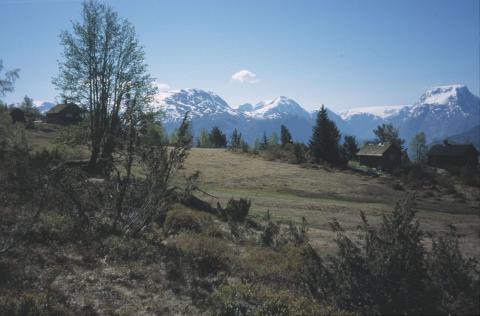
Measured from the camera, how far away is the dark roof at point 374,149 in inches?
3211

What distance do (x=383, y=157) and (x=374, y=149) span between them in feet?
12.7

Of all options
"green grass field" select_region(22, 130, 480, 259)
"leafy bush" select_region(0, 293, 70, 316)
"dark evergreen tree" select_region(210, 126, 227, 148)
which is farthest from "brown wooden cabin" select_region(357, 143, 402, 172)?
"leafy bush" select_region(0, 293, 70, 316)

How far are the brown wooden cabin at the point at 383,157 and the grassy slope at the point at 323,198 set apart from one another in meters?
35.3

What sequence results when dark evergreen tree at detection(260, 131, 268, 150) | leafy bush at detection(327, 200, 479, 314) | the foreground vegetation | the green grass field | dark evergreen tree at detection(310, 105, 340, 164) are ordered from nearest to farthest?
1. leafy bush at detection(327, 200, 479, 314)
2. the foreground vegetation
3. the green grass field
4. dark evergreen tree at detection(310, 105, 340, 164)
5. dark evergreen tree at detection(260, 131, 268, 150)

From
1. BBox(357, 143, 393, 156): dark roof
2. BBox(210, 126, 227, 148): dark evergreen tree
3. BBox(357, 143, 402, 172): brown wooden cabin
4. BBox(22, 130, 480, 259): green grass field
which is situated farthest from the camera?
BBox(210, 126, 227, 148): dark evergreen tree

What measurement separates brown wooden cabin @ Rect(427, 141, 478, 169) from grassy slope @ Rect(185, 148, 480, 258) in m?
50.2

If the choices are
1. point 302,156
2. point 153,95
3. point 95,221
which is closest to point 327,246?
point 95,221

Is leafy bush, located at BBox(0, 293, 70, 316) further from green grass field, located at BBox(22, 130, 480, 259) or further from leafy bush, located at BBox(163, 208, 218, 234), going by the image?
green grass field, located at BBox(22, 130, 480, 259)

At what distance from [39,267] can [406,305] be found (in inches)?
281

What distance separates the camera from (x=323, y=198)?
32156 mm

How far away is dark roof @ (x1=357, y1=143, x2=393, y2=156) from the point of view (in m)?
81.6

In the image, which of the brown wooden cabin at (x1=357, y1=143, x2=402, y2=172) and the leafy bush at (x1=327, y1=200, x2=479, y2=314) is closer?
the leafy bush at (x1=327, y1=200, x2=479, y2=314)

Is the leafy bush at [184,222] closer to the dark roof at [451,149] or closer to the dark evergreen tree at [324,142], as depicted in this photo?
the dark evergreen tree at [324,142]

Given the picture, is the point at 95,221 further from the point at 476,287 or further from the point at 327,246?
the point at 476,287
